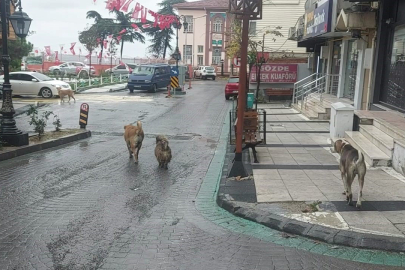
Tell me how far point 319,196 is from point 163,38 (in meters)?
60.7

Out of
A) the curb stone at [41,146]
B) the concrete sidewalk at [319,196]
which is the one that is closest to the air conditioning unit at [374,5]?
the concrete sidewalk at [319,196]

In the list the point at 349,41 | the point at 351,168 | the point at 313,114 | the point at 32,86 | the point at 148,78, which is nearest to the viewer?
the point at 351,168

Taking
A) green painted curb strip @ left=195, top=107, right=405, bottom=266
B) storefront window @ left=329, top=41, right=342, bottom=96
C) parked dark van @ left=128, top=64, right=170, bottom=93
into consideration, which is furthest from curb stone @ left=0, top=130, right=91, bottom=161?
parked dark van @ left=128, top=64, right=170, bottom=93

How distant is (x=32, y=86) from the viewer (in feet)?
79.4

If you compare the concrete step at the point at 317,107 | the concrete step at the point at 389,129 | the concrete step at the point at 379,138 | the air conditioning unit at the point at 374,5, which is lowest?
the concrete step at the point at 317,107

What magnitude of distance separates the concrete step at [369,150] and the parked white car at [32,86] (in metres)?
18.0

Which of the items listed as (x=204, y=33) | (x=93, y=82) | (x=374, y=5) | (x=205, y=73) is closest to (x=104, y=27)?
(x=204, y=33)

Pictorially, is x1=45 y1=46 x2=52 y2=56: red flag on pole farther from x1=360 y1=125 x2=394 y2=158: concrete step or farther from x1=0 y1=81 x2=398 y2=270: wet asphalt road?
x1=360 y1=125 x2=394 y2=158: concrete step

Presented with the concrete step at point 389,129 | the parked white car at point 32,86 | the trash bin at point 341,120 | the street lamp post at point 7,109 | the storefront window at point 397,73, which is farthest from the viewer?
the parked white car at point 32,86

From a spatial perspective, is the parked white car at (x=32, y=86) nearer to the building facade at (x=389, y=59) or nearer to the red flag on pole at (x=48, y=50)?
the building facade at (x=389, y=59)

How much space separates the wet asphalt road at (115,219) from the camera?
183 inches

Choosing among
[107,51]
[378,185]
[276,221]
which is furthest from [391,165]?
[107,51]

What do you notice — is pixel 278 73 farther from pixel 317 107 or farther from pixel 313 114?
pixel 313 114

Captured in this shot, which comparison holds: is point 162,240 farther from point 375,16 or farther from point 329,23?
point 329,23
